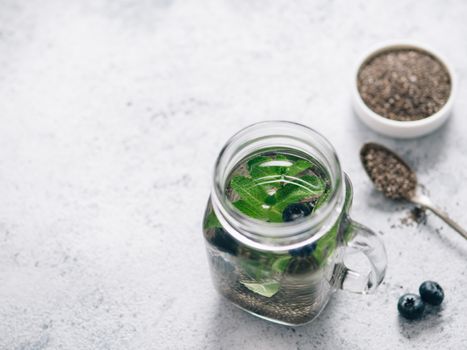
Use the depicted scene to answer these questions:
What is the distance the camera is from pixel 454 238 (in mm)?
1423

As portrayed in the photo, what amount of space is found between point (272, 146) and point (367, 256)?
0.27 metres

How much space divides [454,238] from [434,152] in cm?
22

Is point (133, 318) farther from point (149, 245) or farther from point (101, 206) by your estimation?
point (101, 206)

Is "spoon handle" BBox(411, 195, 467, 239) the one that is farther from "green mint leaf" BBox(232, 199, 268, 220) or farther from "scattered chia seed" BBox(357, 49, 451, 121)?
"green mint leaf" BBox(232, 199, 268, 220)

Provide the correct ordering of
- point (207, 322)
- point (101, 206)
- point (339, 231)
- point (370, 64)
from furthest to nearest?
point (370, 64), point (101, 206), point (207, 322), point (339, 231)

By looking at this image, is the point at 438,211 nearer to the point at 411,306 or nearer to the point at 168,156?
the point at 411,306

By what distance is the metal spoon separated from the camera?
4.56 feet

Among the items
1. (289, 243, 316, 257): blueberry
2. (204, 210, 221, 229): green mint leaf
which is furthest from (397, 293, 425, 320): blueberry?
(204, 210, 221, 229): green mint leaf

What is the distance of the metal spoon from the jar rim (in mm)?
371

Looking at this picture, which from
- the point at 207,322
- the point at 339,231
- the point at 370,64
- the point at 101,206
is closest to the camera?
the point at 339,231

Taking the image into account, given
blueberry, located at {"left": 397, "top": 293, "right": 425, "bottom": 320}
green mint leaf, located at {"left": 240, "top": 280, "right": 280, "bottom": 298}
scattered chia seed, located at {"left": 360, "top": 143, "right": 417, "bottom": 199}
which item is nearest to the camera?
green mint leaf, located at {"left": 240, "top": 280, "right": 280, "bottom": 298}

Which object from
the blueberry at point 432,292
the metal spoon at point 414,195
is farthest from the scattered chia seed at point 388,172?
the blueberry at point 432,292

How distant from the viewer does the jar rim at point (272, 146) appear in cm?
102

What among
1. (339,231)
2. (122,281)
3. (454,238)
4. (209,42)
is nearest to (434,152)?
(454,238)
